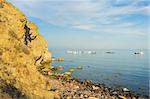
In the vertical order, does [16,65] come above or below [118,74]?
above

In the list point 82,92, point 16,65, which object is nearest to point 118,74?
point 82,92

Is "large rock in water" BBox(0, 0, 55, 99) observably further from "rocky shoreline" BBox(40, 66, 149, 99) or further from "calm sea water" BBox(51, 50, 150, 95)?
"calm sea water" BBox(51, 50, 150, 95)

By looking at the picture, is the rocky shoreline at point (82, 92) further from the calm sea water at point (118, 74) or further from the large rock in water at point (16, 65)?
the large rock in water at point (16, 65)

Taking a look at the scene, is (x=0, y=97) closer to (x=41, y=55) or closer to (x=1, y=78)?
(x=1, y=78)

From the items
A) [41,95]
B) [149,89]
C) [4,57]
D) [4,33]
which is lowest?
[149,89]

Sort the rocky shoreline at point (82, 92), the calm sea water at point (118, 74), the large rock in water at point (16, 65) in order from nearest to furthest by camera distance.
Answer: the large rock in water at point (16, 65) → the rocky shoreline at point (82, 92) → the calm sea water at point (118, 74)

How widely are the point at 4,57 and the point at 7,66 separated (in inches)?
17.7

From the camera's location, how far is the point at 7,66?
10930mm

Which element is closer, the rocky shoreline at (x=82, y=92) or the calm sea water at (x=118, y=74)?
the rocky shoreline at (x=82, y=92)

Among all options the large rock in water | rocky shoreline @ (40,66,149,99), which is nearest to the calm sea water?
rocky shoreline @ (40,66,149,99)

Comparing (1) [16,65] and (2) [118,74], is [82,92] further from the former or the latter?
(2) [118,74]

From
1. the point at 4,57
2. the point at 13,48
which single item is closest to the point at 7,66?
the point at 4,57

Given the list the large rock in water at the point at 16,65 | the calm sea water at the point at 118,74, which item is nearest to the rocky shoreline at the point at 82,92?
the calm sea water at the point at 118,74

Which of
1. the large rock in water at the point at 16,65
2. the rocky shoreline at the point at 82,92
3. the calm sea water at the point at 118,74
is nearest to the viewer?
the large rock in water at the point at 16,65
